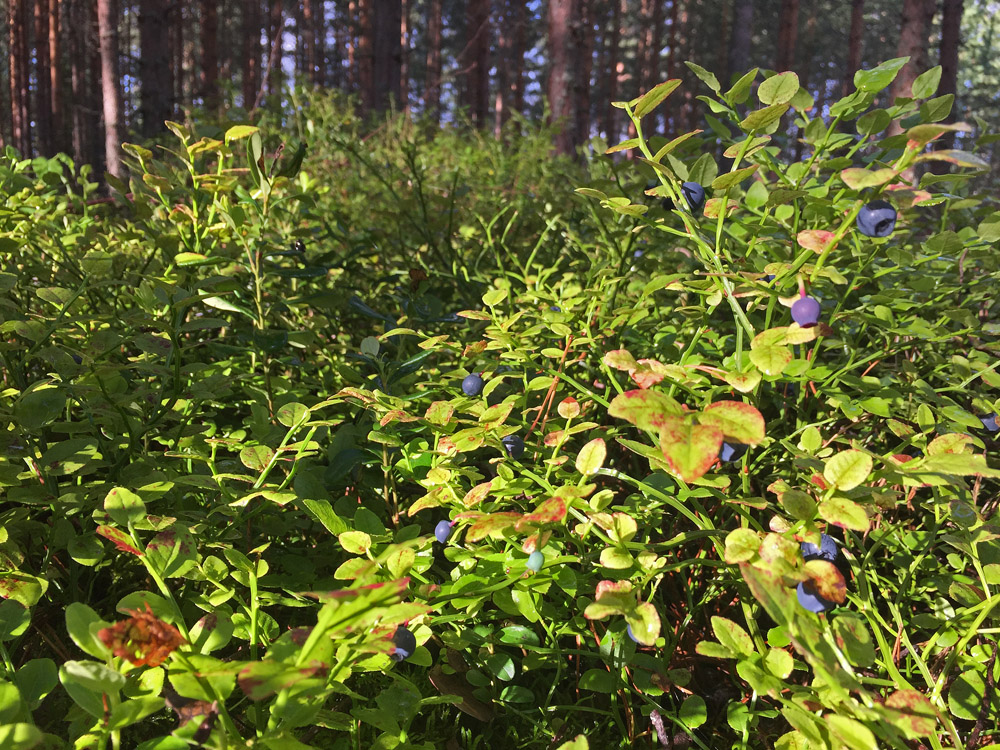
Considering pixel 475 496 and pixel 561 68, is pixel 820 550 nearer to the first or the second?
pixel 475 496

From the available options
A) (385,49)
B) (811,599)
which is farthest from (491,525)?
(385,49)

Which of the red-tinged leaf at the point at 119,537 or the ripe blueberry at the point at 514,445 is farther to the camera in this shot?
the ripe blueberry at the point at 514,445

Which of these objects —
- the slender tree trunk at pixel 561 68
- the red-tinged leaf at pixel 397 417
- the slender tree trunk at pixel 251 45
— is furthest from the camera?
the slender tree trunk at pixel 251 45

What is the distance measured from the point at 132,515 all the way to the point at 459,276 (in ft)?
3.67

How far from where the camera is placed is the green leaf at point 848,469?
633 millimetres

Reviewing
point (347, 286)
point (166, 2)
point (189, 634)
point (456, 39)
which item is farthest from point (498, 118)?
point (189, 634)

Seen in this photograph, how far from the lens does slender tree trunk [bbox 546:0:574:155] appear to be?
19.6ft

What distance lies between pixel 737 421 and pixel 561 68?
244 inches

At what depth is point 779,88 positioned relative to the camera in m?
0.83

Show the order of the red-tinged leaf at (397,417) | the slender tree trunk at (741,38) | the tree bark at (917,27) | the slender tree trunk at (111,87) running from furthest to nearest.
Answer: the slender tree trunk at (741,38) < the tree bark at (917,27) < the slender tree trunk at (111,87) < the red-tinged leaf at (397,417)

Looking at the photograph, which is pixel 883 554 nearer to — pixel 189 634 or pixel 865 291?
pixel 865 291

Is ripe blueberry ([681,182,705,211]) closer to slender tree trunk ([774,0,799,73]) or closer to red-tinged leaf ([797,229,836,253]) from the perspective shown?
red-tinged leaf ([797,229,836,253])

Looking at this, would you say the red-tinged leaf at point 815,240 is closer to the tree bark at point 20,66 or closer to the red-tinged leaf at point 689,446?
the red-tinged leaf at point 689,446

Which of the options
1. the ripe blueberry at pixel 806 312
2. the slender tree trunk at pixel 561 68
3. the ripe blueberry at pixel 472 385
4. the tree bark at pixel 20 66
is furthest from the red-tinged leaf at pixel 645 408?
the tree bark at pixel 20 66
